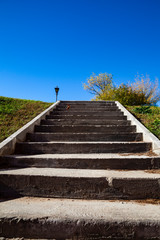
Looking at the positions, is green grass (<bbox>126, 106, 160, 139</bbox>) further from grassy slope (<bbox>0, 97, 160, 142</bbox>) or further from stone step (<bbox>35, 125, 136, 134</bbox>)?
stone step (<bbox>35, 125, 136, 134</bbox>)

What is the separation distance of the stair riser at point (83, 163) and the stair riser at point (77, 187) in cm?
48

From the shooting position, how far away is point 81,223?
4.91 feet

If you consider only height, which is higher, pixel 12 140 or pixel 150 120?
pixel 150 120

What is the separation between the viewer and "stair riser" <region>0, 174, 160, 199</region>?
1.96m

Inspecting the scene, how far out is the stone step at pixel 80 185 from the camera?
196 centimetres

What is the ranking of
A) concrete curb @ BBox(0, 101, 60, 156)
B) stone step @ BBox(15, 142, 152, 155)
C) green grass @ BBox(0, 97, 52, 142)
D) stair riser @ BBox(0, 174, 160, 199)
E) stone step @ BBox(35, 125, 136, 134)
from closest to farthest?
stair riser @ BBox(0, 174, 160, 199) → concrete curb @ BBox(0, 101, 60, 156) → stone step @ BBox(15, 142, 152, 155) → green grass @ BBox(0, 97, 52, 142) → stone step @ BBox(35, 125, 136, 134)

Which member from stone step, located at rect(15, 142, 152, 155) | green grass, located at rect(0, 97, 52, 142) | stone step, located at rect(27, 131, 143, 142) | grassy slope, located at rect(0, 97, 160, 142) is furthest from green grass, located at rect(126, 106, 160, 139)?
green grass, located at rect(0, 97, 52, 142)

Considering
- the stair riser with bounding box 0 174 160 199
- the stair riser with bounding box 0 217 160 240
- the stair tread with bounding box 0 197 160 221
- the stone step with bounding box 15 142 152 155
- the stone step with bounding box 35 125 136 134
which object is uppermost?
the stone step with bounding box 35 125 136 134

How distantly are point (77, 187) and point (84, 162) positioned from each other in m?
0.54

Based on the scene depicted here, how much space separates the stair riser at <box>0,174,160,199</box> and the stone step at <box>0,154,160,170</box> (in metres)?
0.48

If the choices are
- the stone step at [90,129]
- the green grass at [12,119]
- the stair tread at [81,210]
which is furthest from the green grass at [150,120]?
the green grass at [12,119]

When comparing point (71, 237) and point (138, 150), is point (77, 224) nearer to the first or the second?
point (71, 237)

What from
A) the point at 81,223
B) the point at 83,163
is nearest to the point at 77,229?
the point at 81,223

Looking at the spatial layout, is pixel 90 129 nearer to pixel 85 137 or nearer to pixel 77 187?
pixel 85 137
